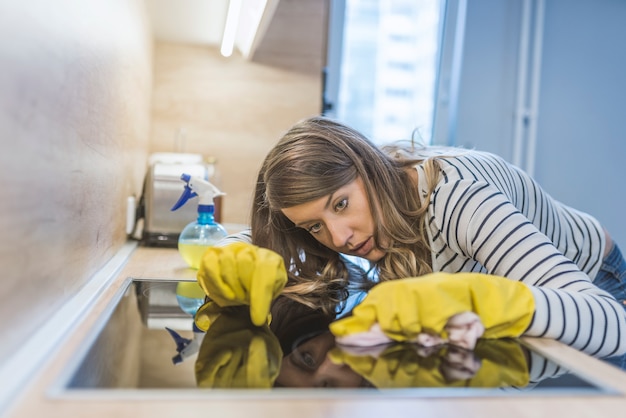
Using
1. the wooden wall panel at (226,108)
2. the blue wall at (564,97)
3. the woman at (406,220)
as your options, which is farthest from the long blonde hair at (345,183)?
the blue wall at (564,97)

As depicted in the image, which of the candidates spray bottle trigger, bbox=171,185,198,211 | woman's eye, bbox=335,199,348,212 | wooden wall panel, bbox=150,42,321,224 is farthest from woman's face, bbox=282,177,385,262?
wooden wall panel, bbox=150,42,321,224

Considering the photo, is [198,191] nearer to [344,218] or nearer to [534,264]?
[344,218]

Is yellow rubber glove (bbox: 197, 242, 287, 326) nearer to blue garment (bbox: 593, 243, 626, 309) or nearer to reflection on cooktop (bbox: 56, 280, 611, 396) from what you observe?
reflection on cooktop (bbox: 56, 280, 611, 396)

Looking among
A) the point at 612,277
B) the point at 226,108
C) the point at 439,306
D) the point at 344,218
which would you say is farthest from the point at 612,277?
the point at 226,108

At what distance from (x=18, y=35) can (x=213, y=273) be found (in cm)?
43

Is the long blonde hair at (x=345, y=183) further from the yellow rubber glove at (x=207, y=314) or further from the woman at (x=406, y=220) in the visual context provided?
the yellow rubber glove at (x=207, y=314)

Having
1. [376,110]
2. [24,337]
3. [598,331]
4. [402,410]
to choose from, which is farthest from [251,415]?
[376,110]

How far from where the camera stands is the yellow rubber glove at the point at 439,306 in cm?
68

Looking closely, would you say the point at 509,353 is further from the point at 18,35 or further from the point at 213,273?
the point at 18,35

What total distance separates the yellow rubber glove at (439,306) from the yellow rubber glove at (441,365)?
0.07 ft

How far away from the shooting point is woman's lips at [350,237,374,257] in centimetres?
114

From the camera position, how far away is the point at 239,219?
7.36 ft

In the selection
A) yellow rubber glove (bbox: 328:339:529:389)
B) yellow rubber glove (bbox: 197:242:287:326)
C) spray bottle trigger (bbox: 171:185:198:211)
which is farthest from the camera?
spray bottle trigger (bbox: 171:185:198:211)

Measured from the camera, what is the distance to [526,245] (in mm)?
871
